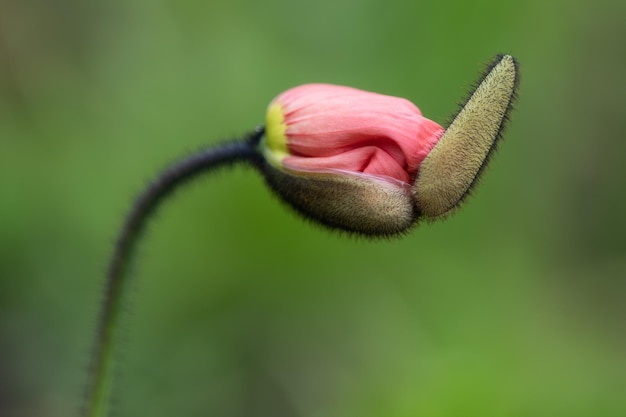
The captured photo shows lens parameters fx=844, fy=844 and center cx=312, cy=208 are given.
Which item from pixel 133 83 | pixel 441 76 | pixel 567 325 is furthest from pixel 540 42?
pixel 133 83

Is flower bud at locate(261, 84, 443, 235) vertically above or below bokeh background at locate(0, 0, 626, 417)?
above

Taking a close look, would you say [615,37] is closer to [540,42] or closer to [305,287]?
[540,42]

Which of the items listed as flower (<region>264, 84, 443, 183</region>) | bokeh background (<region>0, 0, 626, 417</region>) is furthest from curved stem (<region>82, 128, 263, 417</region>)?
bokeh background (<region>0, 0, 626, 417</region>)

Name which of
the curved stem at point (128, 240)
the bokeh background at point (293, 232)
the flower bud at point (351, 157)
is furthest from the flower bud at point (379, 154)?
the bokeh background at point (293, 232)

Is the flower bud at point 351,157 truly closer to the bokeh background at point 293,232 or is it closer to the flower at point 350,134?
the flower at point 350,134

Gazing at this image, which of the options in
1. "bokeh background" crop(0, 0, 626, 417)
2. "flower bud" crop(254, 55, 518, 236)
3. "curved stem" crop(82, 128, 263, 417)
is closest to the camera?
"flower bud" crop(254, 55, 518, 236)

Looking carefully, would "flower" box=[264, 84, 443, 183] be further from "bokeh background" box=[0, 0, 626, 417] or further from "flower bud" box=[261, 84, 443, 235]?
"bokeh background" box=[0, 0, 626, 417]
